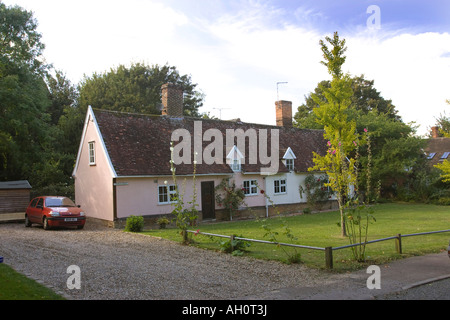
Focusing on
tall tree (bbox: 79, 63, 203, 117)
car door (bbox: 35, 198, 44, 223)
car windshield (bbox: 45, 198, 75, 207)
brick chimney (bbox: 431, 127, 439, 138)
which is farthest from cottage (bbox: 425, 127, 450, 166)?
car door (bbox: 35, 198, 44, 223)

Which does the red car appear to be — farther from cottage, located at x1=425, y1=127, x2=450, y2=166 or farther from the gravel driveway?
cottage, located at x1=425, y1=127, x2=450, y2=166

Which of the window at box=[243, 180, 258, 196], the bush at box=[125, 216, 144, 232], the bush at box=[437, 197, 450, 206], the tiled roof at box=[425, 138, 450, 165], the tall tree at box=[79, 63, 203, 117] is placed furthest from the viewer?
the tiled roof at box=[425, 138, 450, 165]

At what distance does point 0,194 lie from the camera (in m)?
21.7

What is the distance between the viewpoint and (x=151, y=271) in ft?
31.0

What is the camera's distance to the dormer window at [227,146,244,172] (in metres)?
24.5

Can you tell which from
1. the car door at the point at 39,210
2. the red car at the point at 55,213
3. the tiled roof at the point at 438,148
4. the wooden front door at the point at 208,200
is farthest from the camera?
the tiled roof at the point at 438,148

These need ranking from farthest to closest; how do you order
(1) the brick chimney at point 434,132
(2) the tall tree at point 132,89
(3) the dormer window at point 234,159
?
1. (1) the brick chimney at point 434,132
2. (2) the tall tree at point 132,89
3. (3) the dormer window at point 234,159

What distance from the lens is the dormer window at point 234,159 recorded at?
963 inches

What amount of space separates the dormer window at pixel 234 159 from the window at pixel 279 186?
3.71 m

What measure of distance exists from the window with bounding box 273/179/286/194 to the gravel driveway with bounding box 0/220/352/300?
14.3 metres

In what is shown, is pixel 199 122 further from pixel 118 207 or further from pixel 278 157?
pixel 118 207

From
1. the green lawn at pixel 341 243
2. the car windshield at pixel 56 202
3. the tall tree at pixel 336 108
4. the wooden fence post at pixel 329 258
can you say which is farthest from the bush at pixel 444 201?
the car windshield at pixel 56 202

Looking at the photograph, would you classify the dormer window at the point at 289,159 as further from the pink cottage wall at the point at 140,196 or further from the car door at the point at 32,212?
the car door at the point at 32,212
